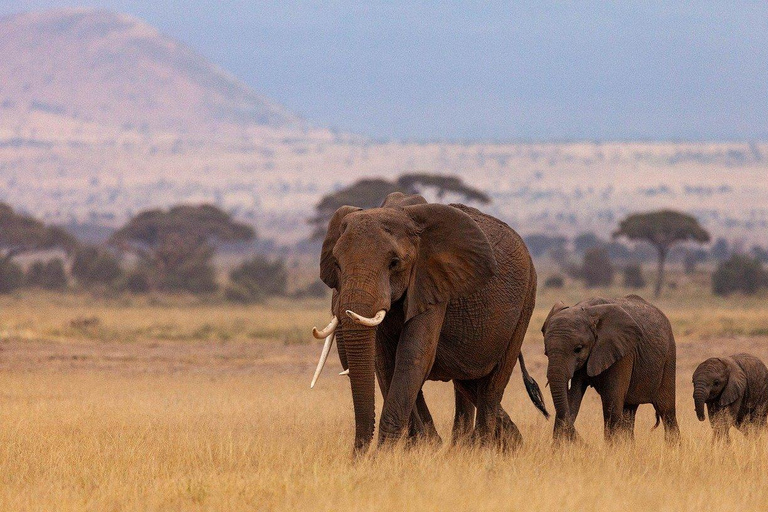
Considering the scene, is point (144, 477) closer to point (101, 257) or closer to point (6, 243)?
point (101, 257)

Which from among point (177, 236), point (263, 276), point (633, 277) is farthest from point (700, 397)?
point (177, 236)

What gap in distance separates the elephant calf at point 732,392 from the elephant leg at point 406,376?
4.00m

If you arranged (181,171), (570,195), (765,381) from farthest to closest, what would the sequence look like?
(181,171), (570,195), (765,381)

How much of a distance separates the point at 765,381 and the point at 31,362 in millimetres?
12277

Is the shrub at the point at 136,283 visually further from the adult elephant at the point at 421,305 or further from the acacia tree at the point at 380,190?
the adult elephant at the point at 421,305

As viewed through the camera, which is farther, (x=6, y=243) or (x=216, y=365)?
(x=6, y=243)

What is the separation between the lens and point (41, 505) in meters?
7.74

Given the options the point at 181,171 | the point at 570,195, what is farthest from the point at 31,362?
the point at 181,171

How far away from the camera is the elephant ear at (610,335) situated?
11430mm

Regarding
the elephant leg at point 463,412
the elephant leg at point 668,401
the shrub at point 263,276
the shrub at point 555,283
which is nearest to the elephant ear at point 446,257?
the elephant leg at point 463,412

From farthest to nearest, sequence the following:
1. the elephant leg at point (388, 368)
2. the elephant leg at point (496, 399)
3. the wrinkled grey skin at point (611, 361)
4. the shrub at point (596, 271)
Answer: the shrub at point (596, 271)
the wrinkled grey skin at point (611, 361)
the elephant leg at point (496, 399)
the elephant leg at point (388, 368)

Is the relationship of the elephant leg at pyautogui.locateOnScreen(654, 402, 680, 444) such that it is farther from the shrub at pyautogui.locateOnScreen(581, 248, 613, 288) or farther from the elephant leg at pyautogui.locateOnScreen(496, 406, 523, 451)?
the shrub at pyautogui.locateOnScreen(581, 248, 613, 288)

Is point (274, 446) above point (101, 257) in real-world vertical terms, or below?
above

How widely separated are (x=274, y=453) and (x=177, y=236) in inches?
2112
